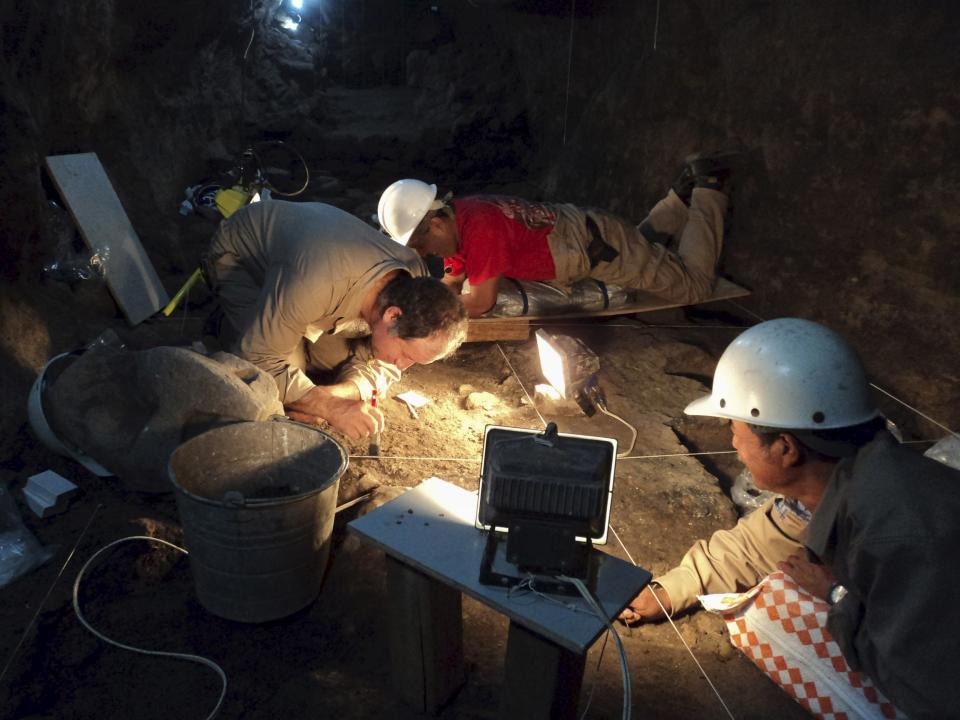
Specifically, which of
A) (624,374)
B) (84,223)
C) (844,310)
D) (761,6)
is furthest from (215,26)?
(844,310)

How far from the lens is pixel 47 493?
314 cm

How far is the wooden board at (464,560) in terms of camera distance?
1.78m

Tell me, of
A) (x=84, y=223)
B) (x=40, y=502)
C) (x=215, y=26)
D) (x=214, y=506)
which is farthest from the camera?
(x=215, y=26)

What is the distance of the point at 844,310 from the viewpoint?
4762mm

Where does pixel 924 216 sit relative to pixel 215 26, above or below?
below

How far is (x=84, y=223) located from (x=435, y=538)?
447 centimetres

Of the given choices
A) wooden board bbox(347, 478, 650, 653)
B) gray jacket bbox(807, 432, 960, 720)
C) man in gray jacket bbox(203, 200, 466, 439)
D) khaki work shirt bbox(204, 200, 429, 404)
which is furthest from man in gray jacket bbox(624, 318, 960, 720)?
khaki work shirt bbox(204, 200, 429, 404)

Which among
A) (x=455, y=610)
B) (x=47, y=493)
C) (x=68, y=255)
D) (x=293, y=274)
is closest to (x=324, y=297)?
(x=293, y=274)

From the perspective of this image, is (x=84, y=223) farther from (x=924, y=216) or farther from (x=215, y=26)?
(x=924, y=216)

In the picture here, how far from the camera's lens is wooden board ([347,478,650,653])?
1780mm

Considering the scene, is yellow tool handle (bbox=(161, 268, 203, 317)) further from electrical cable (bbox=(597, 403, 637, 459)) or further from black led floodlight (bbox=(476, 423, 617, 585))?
black led floodlight (bbox=(476, 423, 617, 585))

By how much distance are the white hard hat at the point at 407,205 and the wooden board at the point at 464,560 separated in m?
2.80

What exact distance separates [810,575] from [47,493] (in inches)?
126

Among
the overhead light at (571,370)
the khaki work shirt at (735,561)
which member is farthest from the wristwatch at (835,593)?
the overhead light at (571,370)
